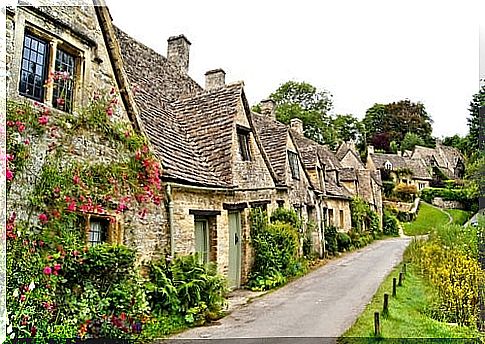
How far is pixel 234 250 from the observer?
14.4 metres

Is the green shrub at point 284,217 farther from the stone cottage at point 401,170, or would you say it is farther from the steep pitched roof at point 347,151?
the stone cottage at point 401,170

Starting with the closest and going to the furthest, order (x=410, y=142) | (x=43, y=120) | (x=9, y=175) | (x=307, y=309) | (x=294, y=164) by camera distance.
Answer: (x=9, y=175) → (x=43, y=120) → (x=307, y=309) → (x=294, y=164) → (x=410, y=142)

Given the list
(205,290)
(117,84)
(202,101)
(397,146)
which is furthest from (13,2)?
(397,146)

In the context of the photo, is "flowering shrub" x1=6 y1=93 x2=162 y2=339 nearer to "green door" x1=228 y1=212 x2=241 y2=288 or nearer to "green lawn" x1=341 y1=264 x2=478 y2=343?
"green lawn" x1=341 y1=264 x2=478 y2=343

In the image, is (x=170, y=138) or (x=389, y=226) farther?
(x=389, y=226)

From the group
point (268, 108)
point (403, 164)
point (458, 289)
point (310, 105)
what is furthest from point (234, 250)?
point (403, 164)

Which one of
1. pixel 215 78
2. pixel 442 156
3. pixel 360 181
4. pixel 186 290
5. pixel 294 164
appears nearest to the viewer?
pixel 186 290

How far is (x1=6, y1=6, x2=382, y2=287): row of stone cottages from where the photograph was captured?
752 centimetres

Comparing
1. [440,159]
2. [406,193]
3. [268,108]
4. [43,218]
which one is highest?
[440,159]

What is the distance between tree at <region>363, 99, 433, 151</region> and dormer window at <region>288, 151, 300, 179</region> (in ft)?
196

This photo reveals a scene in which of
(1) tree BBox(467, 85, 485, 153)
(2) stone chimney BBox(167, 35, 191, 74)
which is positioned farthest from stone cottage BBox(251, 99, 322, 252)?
(1) tree BBox(467, 85, 485, 153)

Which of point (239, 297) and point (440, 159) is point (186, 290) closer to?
point (239, 297)

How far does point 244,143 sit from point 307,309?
6624mm

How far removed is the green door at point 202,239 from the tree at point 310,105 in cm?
4692
